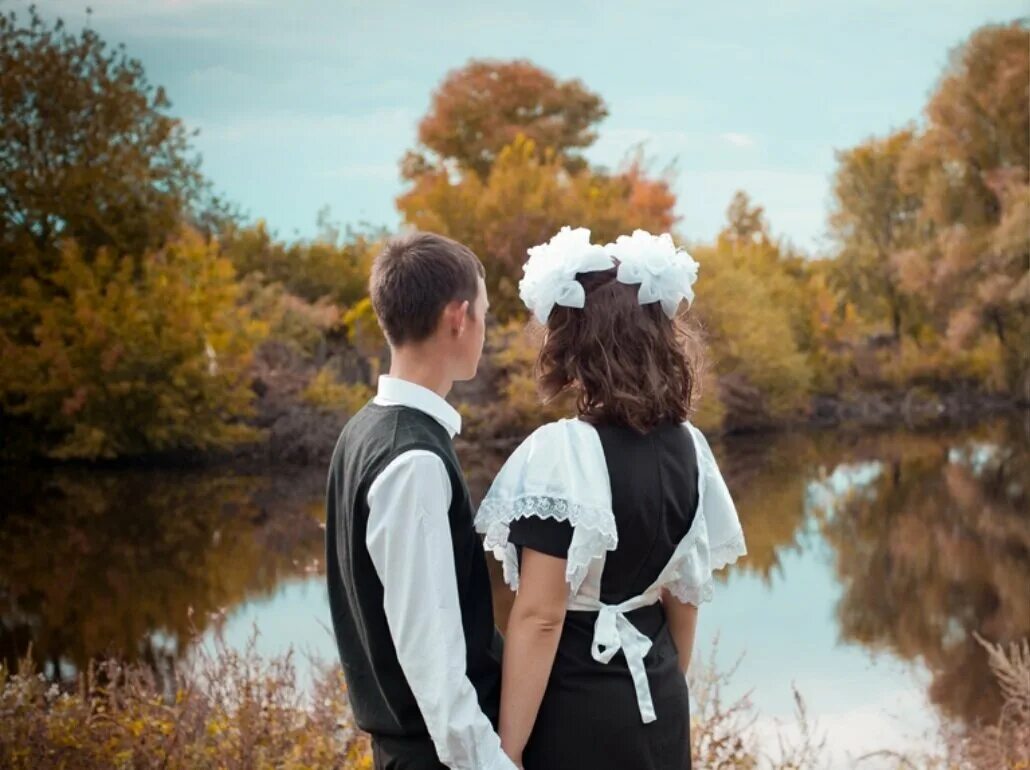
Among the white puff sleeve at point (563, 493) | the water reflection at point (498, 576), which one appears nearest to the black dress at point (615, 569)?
the white puff sleeve at point (563, 493)

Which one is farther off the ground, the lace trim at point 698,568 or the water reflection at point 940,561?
the lace trim at point 698,568

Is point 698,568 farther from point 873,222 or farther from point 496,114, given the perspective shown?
point 496,114

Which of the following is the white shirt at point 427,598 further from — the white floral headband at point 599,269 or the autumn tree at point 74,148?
the autumn tree at point 74,148

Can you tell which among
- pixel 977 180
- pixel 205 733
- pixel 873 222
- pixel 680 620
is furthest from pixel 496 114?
pixel 680 620

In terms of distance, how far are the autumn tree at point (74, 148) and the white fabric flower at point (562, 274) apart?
19.8m

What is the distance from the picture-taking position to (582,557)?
6.48 ft

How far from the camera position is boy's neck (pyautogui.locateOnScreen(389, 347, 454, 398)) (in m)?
2.03

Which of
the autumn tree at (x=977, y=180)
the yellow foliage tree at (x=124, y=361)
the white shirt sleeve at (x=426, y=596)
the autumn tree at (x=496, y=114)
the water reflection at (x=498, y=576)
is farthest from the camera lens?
the autumn tree at (x=496, y=114)

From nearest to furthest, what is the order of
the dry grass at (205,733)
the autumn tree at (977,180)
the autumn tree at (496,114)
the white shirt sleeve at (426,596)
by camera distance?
the white shirt sleeve at (426,596) → the dry grass at (205,733) → the autumn tree at (977,180) → the autumn tree at (496,114)

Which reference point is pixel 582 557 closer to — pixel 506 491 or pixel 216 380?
pixel 506 491

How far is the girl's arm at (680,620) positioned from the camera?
7.52 ft

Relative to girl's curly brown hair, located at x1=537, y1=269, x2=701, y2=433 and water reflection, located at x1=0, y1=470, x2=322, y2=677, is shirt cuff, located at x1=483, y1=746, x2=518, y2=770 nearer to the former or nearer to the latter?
girl's curly brown hair, located at x1=537, y1=269, x2=701, y2=433

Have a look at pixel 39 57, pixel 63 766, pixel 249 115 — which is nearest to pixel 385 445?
pixel 63 766

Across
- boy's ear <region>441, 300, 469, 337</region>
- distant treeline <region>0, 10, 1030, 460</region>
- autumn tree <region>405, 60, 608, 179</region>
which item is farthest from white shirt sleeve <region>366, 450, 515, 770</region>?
autumn tree <region>405, 60, 608, 179</region>
